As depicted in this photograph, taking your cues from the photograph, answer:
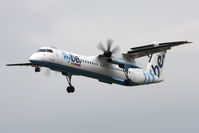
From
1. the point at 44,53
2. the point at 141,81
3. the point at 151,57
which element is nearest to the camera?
the point at 44,53

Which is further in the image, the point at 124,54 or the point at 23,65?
the point at 23,65

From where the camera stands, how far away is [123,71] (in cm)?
4300

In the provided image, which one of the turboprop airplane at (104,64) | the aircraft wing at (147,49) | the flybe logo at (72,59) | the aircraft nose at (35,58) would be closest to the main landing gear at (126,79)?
the turboprop airplane at (104,64)

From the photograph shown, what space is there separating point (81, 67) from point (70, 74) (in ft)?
7.54

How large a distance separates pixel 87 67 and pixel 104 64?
2.24 m

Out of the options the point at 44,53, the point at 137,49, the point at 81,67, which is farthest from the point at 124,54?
the point at 44,53

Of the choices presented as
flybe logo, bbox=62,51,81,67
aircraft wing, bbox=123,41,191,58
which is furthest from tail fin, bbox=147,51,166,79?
flybe logo, bbox=62,51,81,67

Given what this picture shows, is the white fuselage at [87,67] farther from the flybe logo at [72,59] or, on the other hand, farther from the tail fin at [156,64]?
the tail fin at [156,64]

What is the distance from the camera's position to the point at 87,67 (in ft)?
132

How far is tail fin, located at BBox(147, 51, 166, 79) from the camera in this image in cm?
4719

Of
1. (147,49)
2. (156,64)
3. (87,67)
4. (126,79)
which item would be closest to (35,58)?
(87,67)

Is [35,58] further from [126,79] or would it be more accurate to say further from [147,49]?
[147,49]

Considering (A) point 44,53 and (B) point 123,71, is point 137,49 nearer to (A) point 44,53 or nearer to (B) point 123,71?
(B) point 123,71

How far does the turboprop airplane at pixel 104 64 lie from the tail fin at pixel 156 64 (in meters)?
0.81
